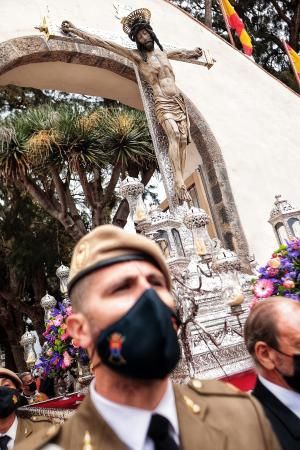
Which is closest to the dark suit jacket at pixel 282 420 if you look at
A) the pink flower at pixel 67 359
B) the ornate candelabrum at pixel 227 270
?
the ornate candelabrum at pixel 227 270

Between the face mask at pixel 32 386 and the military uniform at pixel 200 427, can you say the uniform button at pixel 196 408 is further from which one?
the face mask at pixel 32 386

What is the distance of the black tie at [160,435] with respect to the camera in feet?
3.25

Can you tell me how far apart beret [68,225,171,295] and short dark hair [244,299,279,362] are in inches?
28.7

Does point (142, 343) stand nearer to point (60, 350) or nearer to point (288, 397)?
point (288, 397)

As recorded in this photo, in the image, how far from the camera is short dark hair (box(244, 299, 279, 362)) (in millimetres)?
1714

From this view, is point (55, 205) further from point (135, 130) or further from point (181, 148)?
point (181, 148)

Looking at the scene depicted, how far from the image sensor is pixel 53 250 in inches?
524

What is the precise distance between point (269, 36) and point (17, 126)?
10.8 metres

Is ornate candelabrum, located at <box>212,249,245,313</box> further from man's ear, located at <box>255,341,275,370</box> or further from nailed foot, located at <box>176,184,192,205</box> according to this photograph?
nailed foot, located at <box>176,184,192,205</box>

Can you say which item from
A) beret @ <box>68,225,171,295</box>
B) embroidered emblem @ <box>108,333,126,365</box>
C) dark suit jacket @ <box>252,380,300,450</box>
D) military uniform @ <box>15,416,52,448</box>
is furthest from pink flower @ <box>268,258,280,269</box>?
embroidered emblem @ <box>108,333,126,365</box>

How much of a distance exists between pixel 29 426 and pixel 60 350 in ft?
5.38

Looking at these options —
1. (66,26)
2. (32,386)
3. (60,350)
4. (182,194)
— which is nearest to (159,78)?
(66,26)

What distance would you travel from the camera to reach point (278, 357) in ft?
5.53

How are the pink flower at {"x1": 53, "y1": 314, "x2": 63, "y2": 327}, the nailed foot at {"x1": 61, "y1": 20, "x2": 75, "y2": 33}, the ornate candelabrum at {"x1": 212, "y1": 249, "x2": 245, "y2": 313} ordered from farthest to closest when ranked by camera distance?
the nailed foot at {"x1": 61, "y1": 20, "x2": 75, "y2": 33} < the pink flower at {"x1": 53, "y1": 314, "x2": 63, "y2": 327} < the ornate candelabrum at {"x1": 212, "y1": 249, "x2": 245, "y2": 313}
